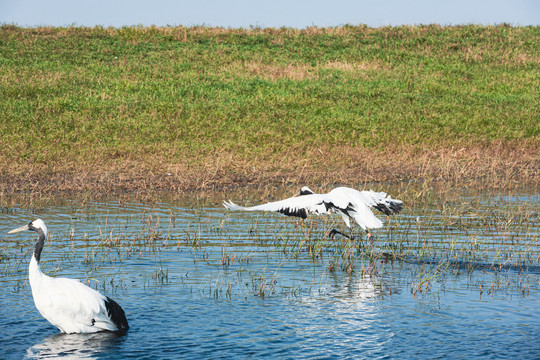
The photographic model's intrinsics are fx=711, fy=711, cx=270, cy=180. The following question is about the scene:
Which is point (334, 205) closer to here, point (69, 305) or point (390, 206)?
point (390, 206)

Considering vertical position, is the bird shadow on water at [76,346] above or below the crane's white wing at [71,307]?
below

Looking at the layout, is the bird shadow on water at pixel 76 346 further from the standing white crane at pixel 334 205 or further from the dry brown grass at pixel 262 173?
the dry brown grass at pixel 262 173

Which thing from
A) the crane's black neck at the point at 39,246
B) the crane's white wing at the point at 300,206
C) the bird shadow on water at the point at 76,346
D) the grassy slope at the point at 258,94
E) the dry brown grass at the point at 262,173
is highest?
the grassy slope at the point at 258,94

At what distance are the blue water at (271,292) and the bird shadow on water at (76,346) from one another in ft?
0.07

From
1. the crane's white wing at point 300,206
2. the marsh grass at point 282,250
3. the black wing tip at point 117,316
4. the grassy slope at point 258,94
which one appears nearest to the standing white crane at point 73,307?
the black wing tip at point 117,316

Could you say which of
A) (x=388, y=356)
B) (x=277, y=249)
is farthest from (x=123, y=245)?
(x=388, y=356)

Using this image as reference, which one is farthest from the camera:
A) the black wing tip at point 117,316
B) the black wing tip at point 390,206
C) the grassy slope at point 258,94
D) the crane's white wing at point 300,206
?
the grassy slope at point 258,94

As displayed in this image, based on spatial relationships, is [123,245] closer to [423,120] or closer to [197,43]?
[423,120]

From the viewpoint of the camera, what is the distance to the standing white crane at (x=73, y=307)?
7.46 meters

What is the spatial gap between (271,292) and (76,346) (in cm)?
264

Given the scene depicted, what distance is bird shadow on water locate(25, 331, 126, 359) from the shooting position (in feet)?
22.7

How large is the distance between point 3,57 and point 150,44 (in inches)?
341

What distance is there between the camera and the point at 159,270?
10.1 m

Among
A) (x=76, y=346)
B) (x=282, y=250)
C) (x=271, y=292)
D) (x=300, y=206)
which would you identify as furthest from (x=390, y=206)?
(x=76, y=346)
